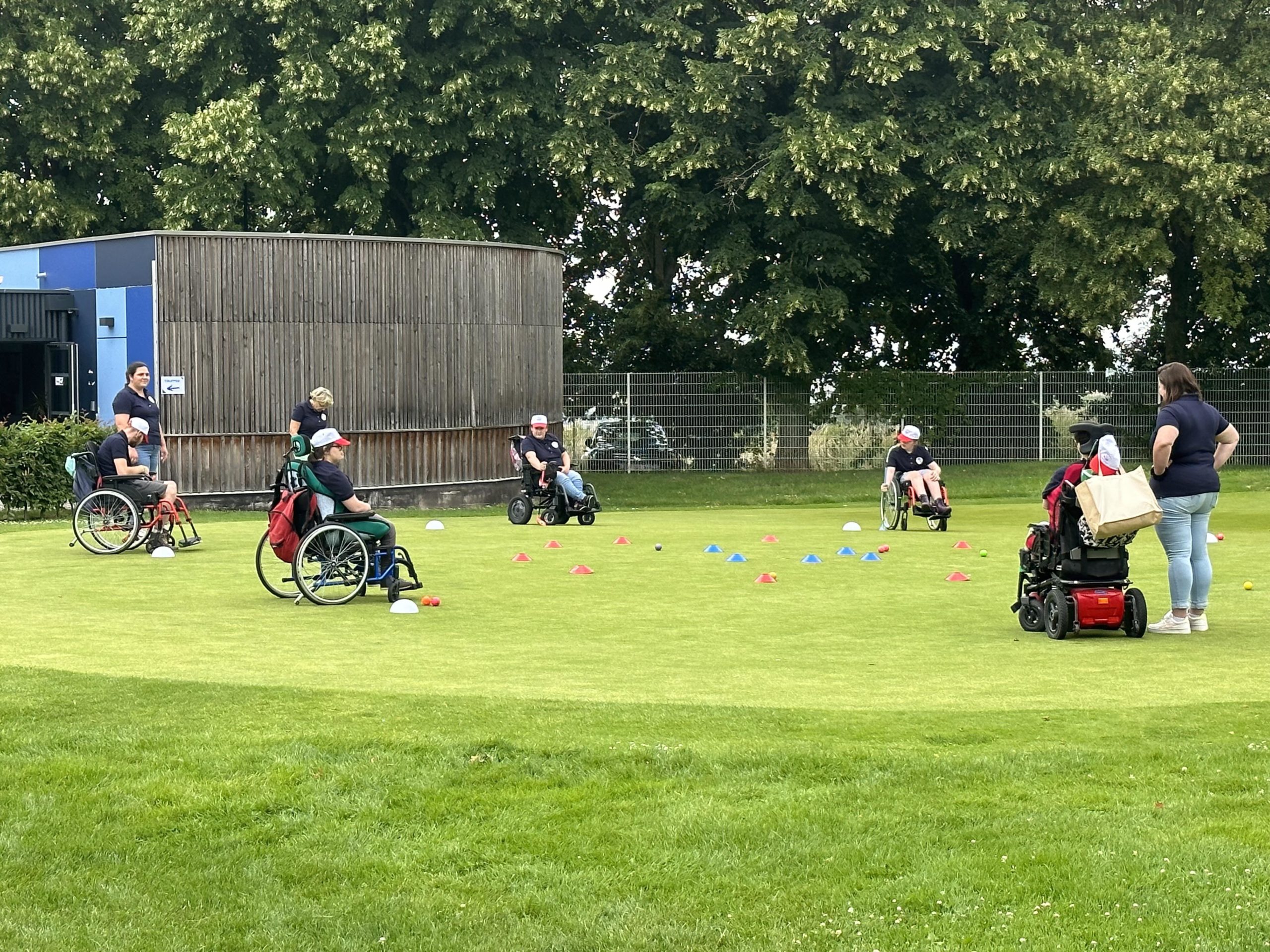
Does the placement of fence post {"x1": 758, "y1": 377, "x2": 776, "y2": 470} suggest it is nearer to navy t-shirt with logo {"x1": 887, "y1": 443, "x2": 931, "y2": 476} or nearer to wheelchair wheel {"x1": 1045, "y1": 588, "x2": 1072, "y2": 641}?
navy t-shirt with logo {"x1": 887, "y1": 443, "x2": 931, "y2": 476}

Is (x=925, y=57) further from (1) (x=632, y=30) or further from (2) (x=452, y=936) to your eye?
(2) (x=452, y=936)

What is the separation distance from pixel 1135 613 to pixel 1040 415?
26.5 m

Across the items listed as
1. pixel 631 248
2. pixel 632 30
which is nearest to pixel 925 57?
pixel 632 30

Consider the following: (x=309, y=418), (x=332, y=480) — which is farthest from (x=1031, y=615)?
(x=309, y=418)

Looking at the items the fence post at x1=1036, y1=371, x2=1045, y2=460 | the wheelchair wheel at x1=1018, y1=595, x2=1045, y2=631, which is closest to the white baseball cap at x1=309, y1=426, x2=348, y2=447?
the wheelchair wheel at x1=1018, y1=595, x2=1045, y2=631

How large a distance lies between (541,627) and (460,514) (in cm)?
1542

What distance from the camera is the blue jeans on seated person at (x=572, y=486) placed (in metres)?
23.6

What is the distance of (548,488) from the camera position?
78.2 ft

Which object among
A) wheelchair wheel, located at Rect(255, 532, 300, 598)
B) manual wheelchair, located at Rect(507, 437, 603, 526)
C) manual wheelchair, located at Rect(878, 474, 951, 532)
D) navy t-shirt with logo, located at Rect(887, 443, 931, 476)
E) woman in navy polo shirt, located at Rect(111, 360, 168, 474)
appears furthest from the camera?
manual wheelchair, located at Rect(507, 437, 603, 526)

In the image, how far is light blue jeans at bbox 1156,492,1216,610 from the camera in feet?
40.3

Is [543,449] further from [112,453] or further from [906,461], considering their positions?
[112,453]

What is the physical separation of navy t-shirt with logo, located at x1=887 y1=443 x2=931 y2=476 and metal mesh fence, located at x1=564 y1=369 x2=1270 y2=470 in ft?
48.3

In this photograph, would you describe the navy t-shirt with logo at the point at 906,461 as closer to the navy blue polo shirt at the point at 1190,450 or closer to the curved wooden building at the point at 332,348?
the curved wooden building at the point at 332,348

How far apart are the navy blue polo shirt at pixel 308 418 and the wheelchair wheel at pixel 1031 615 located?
9.57 meters
